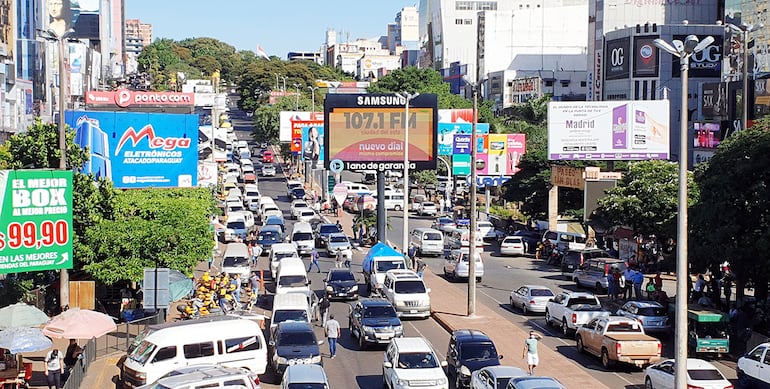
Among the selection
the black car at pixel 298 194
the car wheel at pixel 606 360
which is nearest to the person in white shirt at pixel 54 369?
the car wheel at pixel 606 360

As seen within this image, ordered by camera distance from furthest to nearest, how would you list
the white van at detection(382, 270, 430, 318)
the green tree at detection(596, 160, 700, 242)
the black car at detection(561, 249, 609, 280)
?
the black car at detection(561, 249, 609, 280) → the green tree at detection(596, 160, 700, 242) → the white van at detection(382, 270, 430, 318)

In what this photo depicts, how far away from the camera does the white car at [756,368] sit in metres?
24.7

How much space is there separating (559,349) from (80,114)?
24.5 metres

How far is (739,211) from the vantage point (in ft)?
111

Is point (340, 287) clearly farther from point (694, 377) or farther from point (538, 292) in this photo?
point (694, 377)

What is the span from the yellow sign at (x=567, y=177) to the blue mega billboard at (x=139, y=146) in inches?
940

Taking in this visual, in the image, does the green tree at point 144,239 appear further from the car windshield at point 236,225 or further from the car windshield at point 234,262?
the car windshield at point 236,225

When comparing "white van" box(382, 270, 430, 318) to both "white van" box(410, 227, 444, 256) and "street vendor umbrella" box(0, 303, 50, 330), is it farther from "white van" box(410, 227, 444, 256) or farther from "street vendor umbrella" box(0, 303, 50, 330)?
"white van" box(410, 227, 444, 256)

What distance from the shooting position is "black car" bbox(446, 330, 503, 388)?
25525mm

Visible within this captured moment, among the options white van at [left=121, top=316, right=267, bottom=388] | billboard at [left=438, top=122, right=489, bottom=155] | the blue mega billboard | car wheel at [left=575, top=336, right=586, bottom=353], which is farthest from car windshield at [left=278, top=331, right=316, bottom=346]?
billboard at [left=438, top=122, right=489, bottom=155]

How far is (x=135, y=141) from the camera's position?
4525 cm

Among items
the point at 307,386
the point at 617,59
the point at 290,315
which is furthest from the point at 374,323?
the point at 617,59

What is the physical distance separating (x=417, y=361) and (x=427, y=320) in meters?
12.7

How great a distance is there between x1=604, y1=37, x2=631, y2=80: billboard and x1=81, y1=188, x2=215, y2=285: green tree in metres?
80.7
